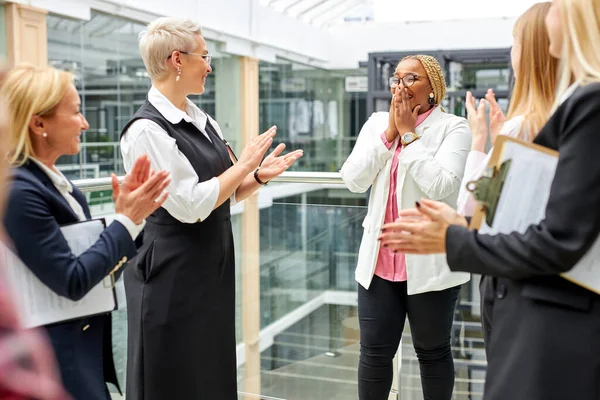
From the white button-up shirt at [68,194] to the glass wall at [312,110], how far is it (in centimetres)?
1494

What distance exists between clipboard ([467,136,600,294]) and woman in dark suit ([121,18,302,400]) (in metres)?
0.96

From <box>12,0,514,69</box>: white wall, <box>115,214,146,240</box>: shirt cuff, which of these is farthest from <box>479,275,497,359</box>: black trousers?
<box>12,0,514,69</box>: white wall

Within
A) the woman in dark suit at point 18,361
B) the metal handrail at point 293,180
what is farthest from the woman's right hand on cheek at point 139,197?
the metal handrail at point 293,180

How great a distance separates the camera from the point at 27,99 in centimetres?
163

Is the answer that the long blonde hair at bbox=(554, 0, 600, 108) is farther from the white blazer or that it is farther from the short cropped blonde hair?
the short cropped blonde hair

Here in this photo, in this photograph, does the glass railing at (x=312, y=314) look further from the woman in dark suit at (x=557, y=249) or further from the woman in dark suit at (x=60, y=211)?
the woman in dark suit at (x=557, y=249)

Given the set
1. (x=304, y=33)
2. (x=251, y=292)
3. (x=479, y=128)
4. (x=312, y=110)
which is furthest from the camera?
(x=312, y=110)

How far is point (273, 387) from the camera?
354cm

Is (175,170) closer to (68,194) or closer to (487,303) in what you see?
(68,194)

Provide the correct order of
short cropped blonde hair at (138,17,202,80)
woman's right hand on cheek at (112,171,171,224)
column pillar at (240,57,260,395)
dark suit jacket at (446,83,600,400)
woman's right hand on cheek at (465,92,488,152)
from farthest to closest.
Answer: column pillar at (240,57,260,395) < short cropped blonde hair at (138,17,202,80) < woman's right hand on cheek at (465,92,488,152) < woman's right hand on cheek at (112,171,171,224) < dark suit jacket at (446,83,600,400)

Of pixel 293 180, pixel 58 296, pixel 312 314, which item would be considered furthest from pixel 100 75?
pixel 58 296

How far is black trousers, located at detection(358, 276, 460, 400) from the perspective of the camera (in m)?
2.45

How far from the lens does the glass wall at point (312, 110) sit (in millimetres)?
17281

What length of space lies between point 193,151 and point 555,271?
4.16 ft
